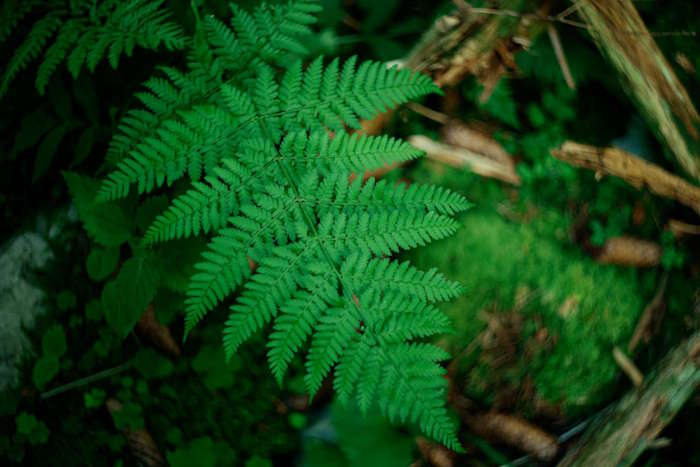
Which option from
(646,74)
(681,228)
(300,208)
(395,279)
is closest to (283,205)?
(300,208)

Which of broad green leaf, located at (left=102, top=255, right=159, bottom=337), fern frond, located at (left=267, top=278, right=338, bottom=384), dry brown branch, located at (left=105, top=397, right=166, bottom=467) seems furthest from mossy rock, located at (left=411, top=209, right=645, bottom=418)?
dry brown branch, located at (left=105, top=397, right=166, bottom=467)

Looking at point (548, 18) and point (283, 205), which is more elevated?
point (548, 18)

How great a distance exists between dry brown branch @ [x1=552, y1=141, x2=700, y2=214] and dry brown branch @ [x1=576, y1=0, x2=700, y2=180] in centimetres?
9

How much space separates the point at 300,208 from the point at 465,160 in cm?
102

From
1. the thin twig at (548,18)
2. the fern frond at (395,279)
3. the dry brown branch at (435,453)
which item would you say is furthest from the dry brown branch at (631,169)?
the dry brown branch at (435,453)

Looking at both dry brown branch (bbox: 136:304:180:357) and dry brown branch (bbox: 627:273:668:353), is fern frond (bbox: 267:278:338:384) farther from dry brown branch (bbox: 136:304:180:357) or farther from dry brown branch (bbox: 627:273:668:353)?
dry brown branch (bbox: 627:273:668:353)

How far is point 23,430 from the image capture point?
263 cm

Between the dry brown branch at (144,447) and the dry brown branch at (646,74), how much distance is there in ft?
9.51

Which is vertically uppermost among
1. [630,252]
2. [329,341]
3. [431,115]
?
[431,115]

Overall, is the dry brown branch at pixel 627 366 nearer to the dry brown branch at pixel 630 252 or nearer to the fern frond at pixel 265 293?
the dry brown branch at pixel 630 252

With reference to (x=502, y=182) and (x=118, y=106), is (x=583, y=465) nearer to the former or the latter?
(x=502, y=182)

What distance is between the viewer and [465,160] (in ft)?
8.55

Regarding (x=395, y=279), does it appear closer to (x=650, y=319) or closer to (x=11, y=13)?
(x=650, y=319)

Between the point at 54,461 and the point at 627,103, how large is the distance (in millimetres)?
3514
